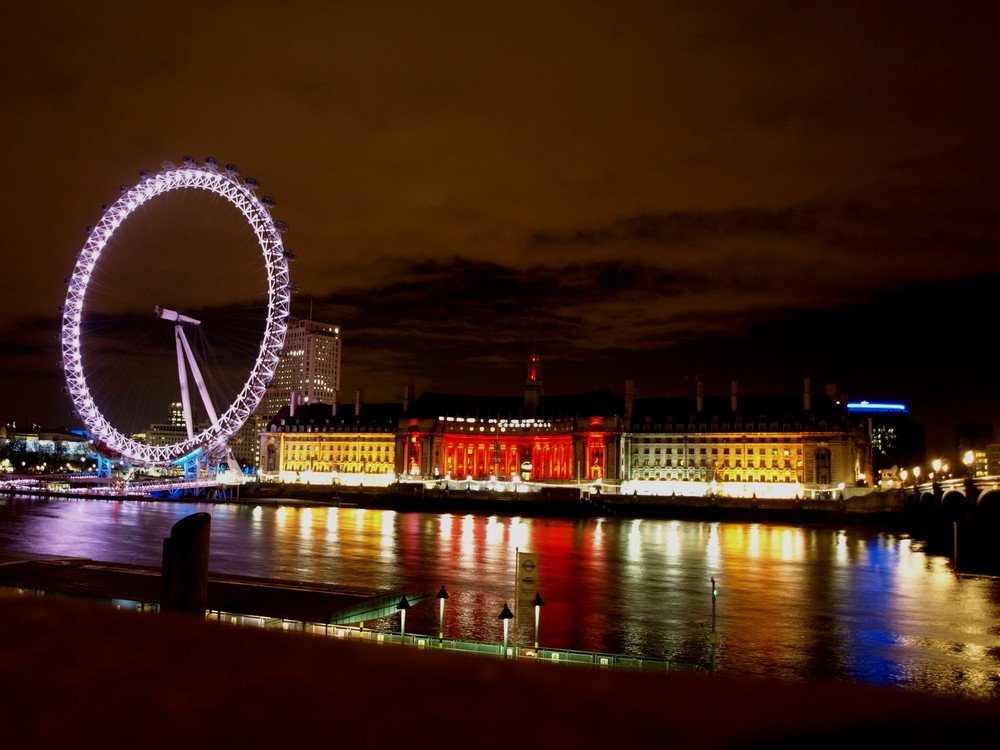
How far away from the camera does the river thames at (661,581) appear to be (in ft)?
82.1

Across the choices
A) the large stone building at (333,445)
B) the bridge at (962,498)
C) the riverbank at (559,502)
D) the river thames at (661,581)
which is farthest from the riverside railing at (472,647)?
the large stone building at (333,445)

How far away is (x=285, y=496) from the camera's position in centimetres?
11238

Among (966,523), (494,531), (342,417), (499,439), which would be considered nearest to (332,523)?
(494,531)

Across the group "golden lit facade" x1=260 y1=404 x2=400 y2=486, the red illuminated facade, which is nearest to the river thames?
the red illuminated facade

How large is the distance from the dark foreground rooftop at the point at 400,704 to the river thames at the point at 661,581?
35.6 ft

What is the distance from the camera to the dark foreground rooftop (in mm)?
2217

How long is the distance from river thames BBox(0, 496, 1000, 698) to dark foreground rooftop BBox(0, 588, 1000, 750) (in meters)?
10.9

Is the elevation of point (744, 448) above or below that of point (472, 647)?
above

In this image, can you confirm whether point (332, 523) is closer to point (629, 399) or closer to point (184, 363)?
point (184, 363)

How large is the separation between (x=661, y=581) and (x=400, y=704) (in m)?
38.7

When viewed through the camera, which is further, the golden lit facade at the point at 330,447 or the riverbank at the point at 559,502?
the golden lit facade at the point at 330,447

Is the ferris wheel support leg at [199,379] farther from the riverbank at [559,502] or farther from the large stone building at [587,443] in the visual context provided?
the large stone building at [587,443]

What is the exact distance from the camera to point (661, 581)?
1555 inches

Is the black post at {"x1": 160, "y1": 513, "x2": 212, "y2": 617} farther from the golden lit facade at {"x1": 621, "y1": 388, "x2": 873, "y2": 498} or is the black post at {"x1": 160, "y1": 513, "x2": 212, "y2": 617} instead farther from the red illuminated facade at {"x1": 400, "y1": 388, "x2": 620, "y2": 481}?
the red illuminated facade at {"x1": 400, "y1": 388, "x2": 620, "y2": 481}
